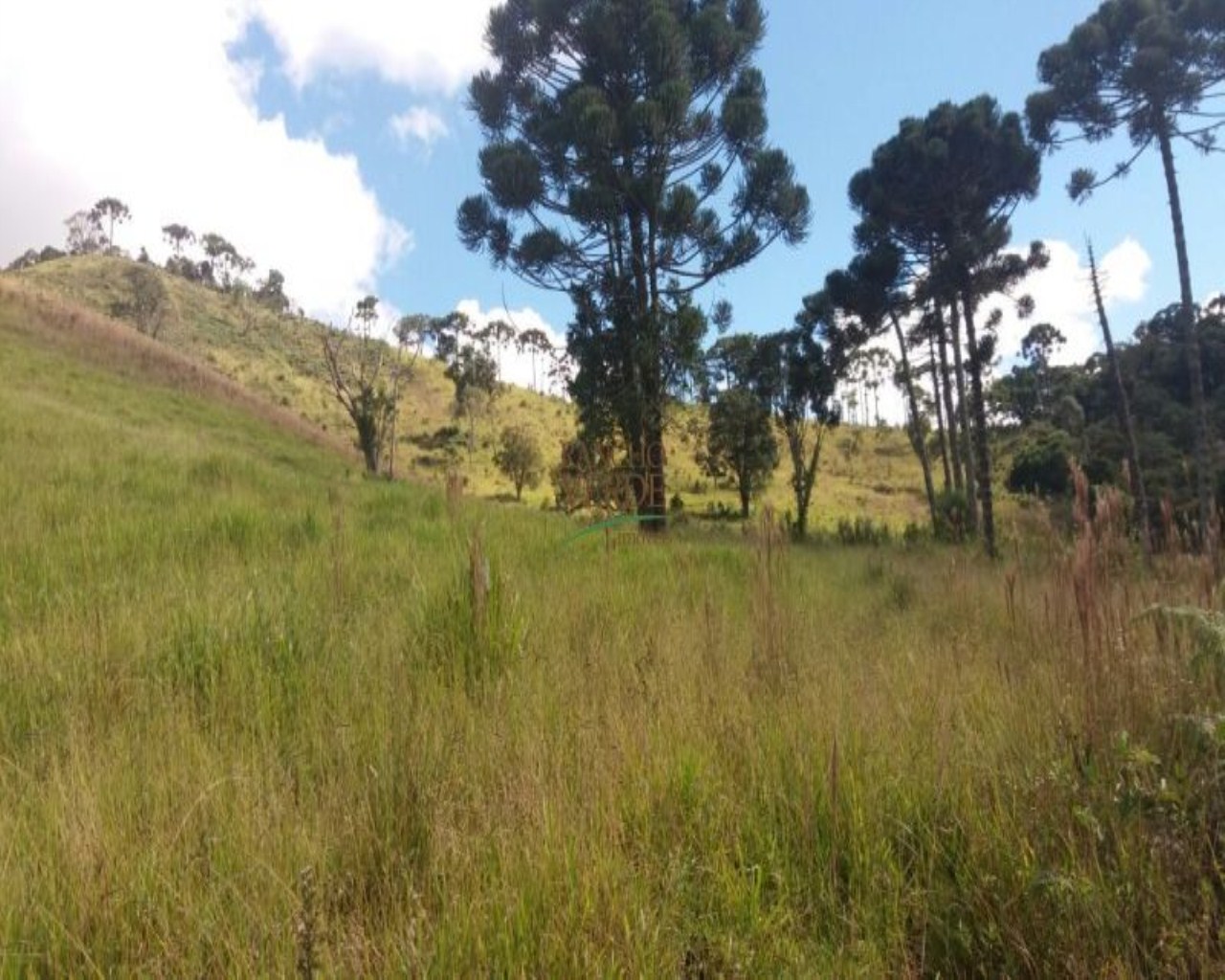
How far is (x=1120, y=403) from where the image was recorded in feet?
52.7

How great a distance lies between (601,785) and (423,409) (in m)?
66.4

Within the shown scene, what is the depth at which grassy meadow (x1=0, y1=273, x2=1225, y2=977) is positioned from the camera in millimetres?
1255

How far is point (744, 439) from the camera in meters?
35.3

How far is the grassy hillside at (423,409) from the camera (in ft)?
157

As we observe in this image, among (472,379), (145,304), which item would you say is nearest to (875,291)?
(472,379)

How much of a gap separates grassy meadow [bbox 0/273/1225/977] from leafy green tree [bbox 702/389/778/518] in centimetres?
2795

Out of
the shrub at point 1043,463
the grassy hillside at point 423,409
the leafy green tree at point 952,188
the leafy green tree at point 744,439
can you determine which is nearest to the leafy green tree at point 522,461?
the grassy hillside at point 423,409

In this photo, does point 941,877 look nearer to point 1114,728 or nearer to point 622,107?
point 1114,728

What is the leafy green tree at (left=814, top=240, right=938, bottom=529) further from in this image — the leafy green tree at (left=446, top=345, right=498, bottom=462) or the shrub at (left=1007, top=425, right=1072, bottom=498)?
the leafy green tree at (left=446, top=345, right=498, bottom=462)

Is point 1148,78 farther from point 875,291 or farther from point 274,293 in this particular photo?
point 274,293

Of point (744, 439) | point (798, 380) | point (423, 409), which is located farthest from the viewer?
point (423, 409)

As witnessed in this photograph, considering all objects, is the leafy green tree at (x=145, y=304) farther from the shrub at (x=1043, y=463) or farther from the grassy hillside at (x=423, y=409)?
the shrub at (x=1043, y=463)

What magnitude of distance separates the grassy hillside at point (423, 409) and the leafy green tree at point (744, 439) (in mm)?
2730

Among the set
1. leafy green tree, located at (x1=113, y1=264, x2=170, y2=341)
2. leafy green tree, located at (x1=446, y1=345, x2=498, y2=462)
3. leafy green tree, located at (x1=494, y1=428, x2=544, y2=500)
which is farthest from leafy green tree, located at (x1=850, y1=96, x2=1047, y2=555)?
leafy green tree, located at (x1=113, y1=264, x2=170, y2=341)
